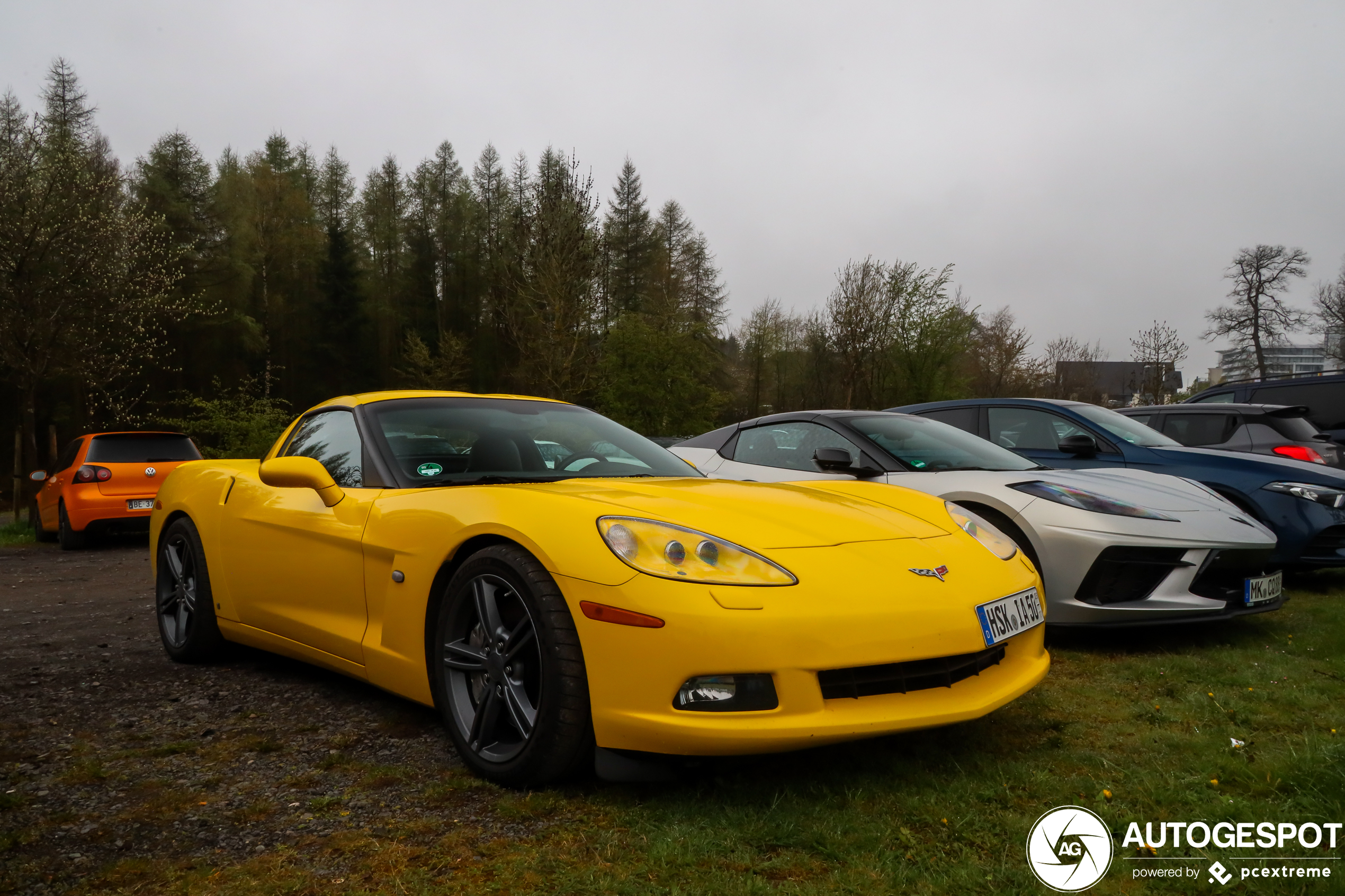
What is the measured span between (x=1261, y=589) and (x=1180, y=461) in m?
2.22

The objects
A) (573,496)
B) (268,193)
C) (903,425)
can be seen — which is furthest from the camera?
(268,193)

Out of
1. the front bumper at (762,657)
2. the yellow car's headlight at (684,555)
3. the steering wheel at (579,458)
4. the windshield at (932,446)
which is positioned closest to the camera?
the front bumper at (762,657)

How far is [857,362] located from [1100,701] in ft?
89.5

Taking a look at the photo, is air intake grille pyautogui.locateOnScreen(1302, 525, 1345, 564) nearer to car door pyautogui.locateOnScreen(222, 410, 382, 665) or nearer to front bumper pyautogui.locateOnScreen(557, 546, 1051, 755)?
front bumper pyautogui.locateOnScreen(557, 546, 1051, 755)

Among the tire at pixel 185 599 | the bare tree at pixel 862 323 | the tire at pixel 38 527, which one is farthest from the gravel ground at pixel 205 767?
the bare tree at pixel 862 323

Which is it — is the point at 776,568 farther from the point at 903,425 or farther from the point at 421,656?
the point at 903,425

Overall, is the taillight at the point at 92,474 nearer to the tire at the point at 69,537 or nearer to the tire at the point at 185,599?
the tire at the point at 69,537

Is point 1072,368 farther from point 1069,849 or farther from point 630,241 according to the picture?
point 1069,849

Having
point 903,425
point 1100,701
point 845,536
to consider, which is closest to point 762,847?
point 845,536

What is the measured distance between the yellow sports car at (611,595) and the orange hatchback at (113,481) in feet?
27.2

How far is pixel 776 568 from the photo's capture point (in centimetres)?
262

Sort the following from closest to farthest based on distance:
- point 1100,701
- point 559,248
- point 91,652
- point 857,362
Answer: point 1100,701
point 91,652
point 559,248
point 857,362

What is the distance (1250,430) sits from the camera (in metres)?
8.11

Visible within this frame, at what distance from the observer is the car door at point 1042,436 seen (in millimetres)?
6695
